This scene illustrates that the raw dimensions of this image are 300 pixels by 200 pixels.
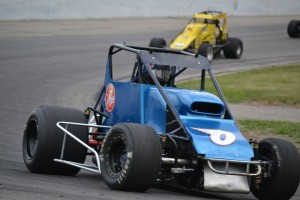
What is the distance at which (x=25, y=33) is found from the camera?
27.6m

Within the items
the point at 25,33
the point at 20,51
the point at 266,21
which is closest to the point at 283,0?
the point at 266,21

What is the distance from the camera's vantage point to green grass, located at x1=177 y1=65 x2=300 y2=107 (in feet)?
60.7

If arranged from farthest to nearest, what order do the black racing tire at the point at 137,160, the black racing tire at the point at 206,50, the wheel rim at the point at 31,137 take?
the black racing tire at the point at 206,50 → the wheel rim at the point at 31,137 → the black racing tire at the point at 137,160

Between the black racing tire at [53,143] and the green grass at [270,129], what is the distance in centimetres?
496

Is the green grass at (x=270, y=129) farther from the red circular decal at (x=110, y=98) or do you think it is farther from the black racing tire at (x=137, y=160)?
the black racing tire at (x=137, y=160)

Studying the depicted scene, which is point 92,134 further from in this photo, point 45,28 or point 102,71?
point 45,28

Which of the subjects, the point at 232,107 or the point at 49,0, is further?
the point at 49,0

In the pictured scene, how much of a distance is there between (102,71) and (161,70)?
1164cm

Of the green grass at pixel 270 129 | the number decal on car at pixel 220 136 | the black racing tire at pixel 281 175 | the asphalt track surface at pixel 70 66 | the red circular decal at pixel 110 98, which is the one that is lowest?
the green grass at pixel 270 129

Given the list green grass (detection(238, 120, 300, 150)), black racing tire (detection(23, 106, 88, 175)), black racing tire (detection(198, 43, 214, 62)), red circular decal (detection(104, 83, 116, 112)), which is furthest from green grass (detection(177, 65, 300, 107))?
black racing tire (detection(23, 106, 88, 175))

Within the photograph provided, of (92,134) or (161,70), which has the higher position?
(161,70)

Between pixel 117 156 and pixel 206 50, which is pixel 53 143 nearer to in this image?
pixel 117 156

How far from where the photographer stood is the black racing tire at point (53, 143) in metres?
9.77

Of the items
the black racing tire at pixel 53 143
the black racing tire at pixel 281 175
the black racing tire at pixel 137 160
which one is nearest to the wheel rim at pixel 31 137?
the black racing tire at pixel 53 143
